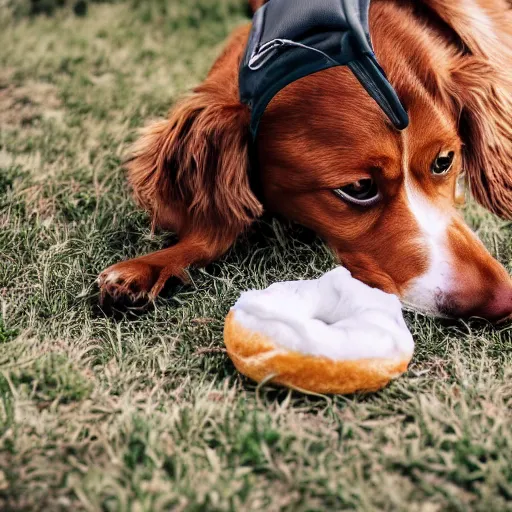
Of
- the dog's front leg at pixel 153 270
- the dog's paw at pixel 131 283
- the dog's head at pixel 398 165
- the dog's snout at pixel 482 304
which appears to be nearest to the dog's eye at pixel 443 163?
the dog's head at pixel 398 165

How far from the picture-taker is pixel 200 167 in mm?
3025

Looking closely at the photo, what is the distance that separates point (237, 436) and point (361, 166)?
3.69 feet

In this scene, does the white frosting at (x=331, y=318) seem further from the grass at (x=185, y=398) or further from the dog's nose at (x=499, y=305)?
the dog's nose at (x=499, y=305)

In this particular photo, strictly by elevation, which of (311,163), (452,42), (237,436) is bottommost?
(237,436)

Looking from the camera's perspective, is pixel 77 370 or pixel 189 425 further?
pixel 77 370

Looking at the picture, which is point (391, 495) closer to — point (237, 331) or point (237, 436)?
point (237, 436)

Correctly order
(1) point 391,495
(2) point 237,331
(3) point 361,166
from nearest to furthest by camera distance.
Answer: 1. (1) point 391,495
2. (2) point 237,331
3. (3) point 361,166

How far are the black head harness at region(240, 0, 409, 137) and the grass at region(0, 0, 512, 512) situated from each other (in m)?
0.76

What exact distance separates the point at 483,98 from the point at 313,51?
0.88m

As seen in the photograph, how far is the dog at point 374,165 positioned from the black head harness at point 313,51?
0.09 m

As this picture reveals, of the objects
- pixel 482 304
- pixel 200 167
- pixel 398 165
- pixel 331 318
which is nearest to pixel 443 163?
pixel 398 165

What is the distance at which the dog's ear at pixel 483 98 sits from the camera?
117 inches

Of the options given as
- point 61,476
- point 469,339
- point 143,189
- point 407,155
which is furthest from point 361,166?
point 61,476

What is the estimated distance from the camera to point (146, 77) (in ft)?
16.3
